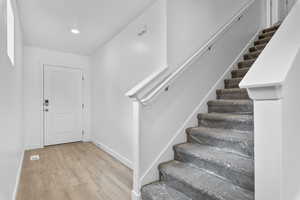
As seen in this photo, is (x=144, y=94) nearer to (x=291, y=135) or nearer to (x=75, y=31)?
(x=291, y=135)

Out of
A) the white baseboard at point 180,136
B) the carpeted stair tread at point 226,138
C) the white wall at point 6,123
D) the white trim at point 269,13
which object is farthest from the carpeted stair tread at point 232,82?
the white wall at point 6,123

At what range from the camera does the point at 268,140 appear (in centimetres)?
81

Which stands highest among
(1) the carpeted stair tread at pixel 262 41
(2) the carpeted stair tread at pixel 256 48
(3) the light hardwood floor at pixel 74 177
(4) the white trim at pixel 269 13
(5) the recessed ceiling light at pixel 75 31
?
(4) the white trim at pixel 269 13

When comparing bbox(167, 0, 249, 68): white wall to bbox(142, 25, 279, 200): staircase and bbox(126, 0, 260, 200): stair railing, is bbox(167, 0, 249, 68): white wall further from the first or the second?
bbox(142, 25, 279, 200): staircase

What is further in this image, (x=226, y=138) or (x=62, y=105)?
(x=62, y=105)

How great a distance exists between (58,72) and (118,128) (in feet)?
7.68

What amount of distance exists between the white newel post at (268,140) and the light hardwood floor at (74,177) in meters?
1.44

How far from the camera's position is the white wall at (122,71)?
2.09m

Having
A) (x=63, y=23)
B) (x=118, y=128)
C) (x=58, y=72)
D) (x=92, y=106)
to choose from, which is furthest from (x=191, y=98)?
(x=58, y=72)

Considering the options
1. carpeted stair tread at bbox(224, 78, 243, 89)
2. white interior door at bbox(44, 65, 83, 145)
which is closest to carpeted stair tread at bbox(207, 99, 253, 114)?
carpeted stair tread at bbox(224, 78, 243, 89)

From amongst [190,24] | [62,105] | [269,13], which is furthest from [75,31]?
[269,13]

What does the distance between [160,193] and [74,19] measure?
2766mm

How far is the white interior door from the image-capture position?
12.7 feet

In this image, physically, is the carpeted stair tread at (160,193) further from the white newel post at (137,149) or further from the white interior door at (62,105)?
the white interior door at (62,105)
